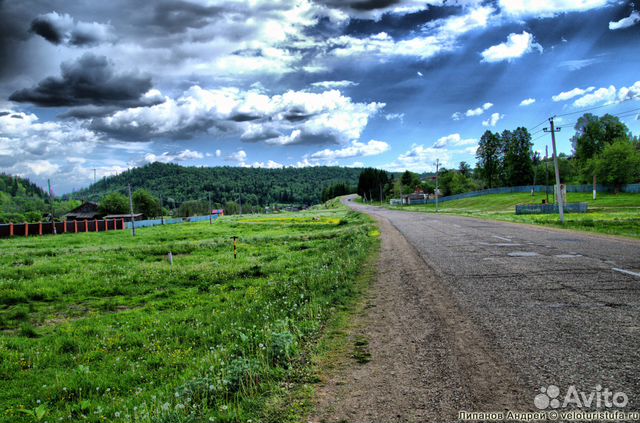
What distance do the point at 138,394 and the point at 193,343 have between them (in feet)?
8.93

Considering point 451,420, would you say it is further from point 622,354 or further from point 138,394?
point 138,394

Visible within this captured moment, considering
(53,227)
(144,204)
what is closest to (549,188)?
(53,227)

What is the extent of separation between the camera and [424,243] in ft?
66.6

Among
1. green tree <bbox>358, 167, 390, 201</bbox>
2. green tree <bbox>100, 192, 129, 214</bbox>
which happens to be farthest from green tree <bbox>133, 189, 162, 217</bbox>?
green tree <bbox>358, 167, 390, 201</bbox>

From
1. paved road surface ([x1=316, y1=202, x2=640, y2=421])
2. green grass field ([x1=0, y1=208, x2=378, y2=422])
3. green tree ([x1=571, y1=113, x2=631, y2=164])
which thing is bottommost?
green grass field ([x1=0, y1=208, x2=378, y2=422])

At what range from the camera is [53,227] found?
54906 millimetres

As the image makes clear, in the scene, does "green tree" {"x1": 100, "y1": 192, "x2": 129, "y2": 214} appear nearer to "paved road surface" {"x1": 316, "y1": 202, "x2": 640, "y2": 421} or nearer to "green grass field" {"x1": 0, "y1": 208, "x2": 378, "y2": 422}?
"green grass field" {"x1": 0, "y1": 208, "x2": 378, "y2": 422}

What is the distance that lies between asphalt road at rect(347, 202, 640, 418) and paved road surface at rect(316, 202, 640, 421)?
0.02 meters

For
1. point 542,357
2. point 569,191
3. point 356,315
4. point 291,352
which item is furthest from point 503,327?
point 569,191

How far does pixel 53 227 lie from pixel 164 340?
56.6 metres

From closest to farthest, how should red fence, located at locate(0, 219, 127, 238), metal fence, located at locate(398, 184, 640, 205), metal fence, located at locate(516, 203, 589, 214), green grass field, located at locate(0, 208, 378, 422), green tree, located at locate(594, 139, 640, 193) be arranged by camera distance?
green grass field, located at locate(0, 208, 378, 422), red fence, located at locate(0, 219, 127, 238), metal fence, located at locate(516, 203, 589, 214), green tree, located at locate(594, 139, 640, 193), metal fence, located at locate(398, 184, 640, 205)

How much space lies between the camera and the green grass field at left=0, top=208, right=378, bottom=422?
5.14 metres

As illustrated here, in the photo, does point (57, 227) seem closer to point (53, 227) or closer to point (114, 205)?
point (53, 227)

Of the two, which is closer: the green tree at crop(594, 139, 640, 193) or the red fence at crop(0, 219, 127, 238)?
the red fence at crop(0, 219, 127, 238)
